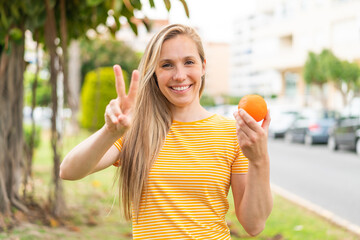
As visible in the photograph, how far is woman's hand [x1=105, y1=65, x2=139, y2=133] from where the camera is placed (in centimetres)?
164

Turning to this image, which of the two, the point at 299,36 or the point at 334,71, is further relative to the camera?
the point at 299,36

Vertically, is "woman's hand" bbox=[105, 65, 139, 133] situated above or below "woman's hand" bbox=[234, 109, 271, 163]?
above

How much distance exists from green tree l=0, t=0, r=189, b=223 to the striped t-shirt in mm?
2394

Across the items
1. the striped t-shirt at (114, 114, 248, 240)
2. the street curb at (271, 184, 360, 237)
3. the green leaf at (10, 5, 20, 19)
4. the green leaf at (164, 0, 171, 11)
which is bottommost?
the street curb at (271, 184, 360, 237)

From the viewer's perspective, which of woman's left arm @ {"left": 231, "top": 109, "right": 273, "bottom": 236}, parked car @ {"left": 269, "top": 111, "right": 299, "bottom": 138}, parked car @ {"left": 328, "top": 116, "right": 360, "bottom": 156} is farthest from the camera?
parked car @ {"left": 269, "top": 111, "right": 299, "bottom": 138}

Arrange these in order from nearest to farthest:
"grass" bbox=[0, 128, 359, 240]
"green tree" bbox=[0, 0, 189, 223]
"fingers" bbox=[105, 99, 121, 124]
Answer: "fingers" bbox=[105, 99, 121, 124] → "green tree" bbox=[0, 0, 189, 223] → "grass" bbox=[0, 128, 359, 240]

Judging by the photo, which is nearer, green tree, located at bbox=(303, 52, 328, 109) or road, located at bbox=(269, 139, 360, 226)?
road, located at bbox=(269, 139, 360, 226)

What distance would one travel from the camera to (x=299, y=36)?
1470 inches

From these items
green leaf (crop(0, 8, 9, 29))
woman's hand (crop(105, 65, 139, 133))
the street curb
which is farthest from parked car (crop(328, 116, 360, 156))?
woman's hand (crop(105, 65, 139, 133))

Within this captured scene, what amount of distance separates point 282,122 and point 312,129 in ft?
15.1

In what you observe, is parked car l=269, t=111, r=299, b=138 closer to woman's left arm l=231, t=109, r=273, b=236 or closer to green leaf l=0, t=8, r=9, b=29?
green leaf l=0, t=8, r=9, b=29

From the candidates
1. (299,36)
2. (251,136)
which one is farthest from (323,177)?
(299,36)

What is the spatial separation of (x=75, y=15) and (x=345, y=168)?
8.61 meters

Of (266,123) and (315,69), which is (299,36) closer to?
(315,69)
